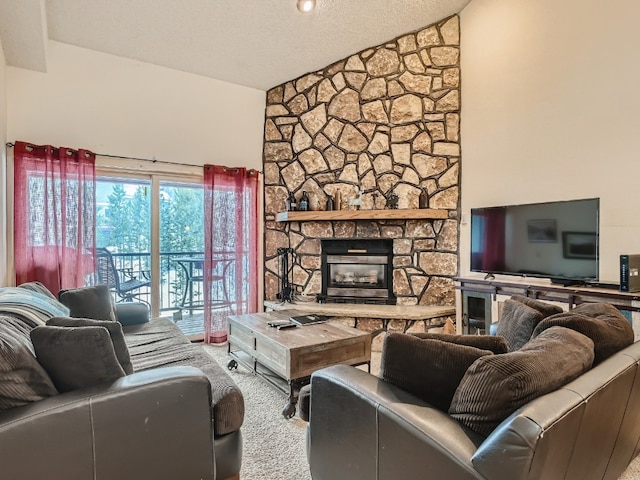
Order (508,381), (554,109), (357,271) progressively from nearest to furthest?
1. (508,381)
2. (554,109)
3. (357,271)

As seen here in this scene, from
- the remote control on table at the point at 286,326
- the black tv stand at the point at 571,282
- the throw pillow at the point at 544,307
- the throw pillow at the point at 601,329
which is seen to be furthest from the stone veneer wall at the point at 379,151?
the throw pillow at the point at 601,329

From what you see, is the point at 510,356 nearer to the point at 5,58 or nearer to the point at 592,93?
the point at 592,93

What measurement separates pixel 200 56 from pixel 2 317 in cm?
322

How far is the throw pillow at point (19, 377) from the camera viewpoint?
1.21m

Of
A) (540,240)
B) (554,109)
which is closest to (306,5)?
(554,109)

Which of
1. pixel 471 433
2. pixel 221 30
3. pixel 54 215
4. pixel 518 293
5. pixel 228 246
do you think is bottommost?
pixel 471 433

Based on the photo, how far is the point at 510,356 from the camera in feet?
3.58

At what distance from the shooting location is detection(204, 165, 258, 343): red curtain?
4121mm

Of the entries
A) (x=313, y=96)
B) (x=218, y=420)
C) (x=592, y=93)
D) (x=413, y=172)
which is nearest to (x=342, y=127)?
(x=313, y=96)

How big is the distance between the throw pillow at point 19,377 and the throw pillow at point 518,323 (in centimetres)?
199

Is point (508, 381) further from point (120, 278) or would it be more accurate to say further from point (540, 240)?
point (120, 278)

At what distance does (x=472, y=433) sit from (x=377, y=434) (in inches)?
13.1

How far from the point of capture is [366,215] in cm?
404

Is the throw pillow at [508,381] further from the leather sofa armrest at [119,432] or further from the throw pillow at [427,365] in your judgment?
the leather sofa armrest at [119,432]
